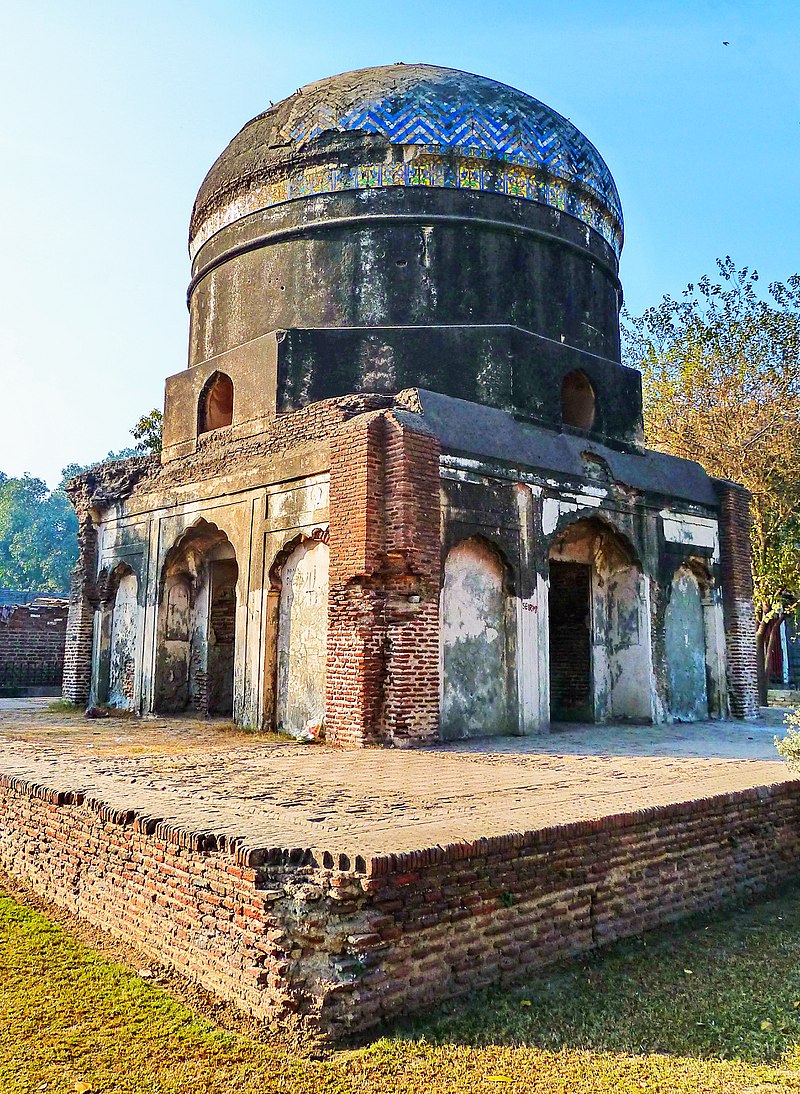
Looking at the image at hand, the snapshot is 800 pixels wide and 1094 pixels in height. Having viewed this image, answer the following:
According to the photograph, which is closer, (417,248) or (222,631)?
(417,248)

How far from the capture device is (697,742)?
9055 millimetres

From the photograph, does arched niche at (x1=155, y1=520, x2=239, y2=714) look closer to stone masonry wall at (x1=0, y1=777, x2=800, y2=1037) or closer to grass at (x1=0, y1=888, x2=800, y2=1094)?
stone masonry wall at (x1=0, y1=777, x2=800, y2=1037)

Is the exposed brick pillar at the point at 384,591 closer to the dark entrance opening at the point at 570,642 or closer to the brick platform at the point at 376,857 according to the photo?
the brick platform at the point at 376,857

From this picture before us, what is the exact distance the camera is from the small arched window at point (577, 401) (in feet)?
39.5

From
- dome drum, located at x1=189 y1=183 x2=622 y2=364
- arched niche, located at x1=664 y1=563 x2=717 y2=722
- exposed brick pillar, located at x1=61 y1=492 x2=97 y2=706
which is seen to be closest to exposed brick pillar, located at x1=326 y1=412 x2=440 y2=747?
dome drum, located at x1=189 y1=183 x2=622 y2=364

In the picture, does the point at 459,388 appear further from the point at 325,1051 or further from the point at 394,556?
the point at 325,1051

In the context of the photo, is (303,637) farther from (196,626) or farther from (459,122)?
(459,122)

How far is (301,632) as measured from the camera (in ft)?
32.2

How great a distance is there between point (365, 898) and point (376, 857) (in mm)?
163

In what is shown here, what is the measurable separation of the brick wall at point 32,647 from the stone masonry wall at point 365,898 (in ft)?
46.0

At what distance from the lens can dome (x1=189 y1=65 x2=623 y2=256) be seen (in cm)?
1185

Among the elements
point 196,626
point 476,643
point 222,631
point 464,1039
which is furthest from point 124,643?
point 464,1039

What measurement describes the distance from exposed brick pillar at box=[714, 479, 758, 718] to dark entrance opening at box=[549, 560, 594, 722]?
8.18ft

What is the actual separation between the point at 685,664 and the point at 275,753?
257 inches
